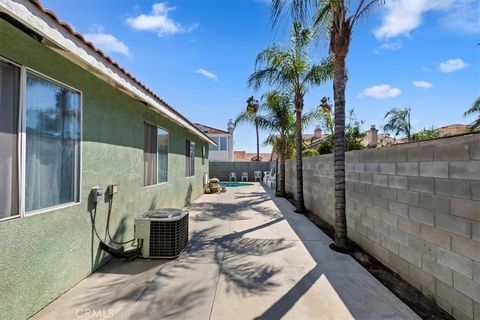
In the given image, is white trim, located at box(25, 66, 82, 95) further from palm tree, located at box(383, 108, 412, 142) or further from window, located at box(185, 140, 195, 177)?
palm tree, located at box(383, 108, 412, 142)

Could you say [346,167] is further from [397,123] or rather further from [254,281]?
[397,123]

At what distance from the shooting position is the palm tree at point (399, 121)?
18484 millimetres

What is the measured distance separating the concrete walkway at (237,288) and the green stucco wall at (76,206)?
0.29 metres

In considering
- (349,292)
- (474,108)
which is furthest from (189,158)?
(474,108)

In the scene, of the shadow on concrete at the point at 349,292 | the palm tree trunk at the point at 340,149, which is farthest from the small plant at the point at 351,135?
the shadow on concrete at the point at 349,292

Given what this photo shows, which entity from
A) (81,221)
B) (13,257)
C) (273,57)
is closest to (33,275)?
(13,257)

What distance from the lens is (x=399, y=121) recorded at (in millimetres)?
18672

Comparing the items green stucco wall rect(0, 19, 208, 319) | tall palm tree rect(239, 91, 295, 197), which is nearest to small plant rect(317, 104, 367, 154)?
tall palm tree rect(239, 91, 295, 197)

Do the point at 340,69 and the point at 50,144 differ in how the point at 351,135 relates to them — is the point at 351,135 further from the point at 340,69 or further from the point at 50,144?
the point at 50,144

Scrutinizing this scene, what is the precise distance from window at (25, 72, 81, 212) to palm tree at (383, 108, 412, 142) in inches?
802

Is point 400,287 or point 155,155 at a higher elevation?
point 155,155

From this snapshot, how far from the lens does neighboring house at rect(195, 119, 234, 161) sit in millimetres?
26062

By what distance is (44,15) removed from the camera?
2.29 meters

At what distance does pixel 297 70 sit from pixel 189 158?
5329mm
